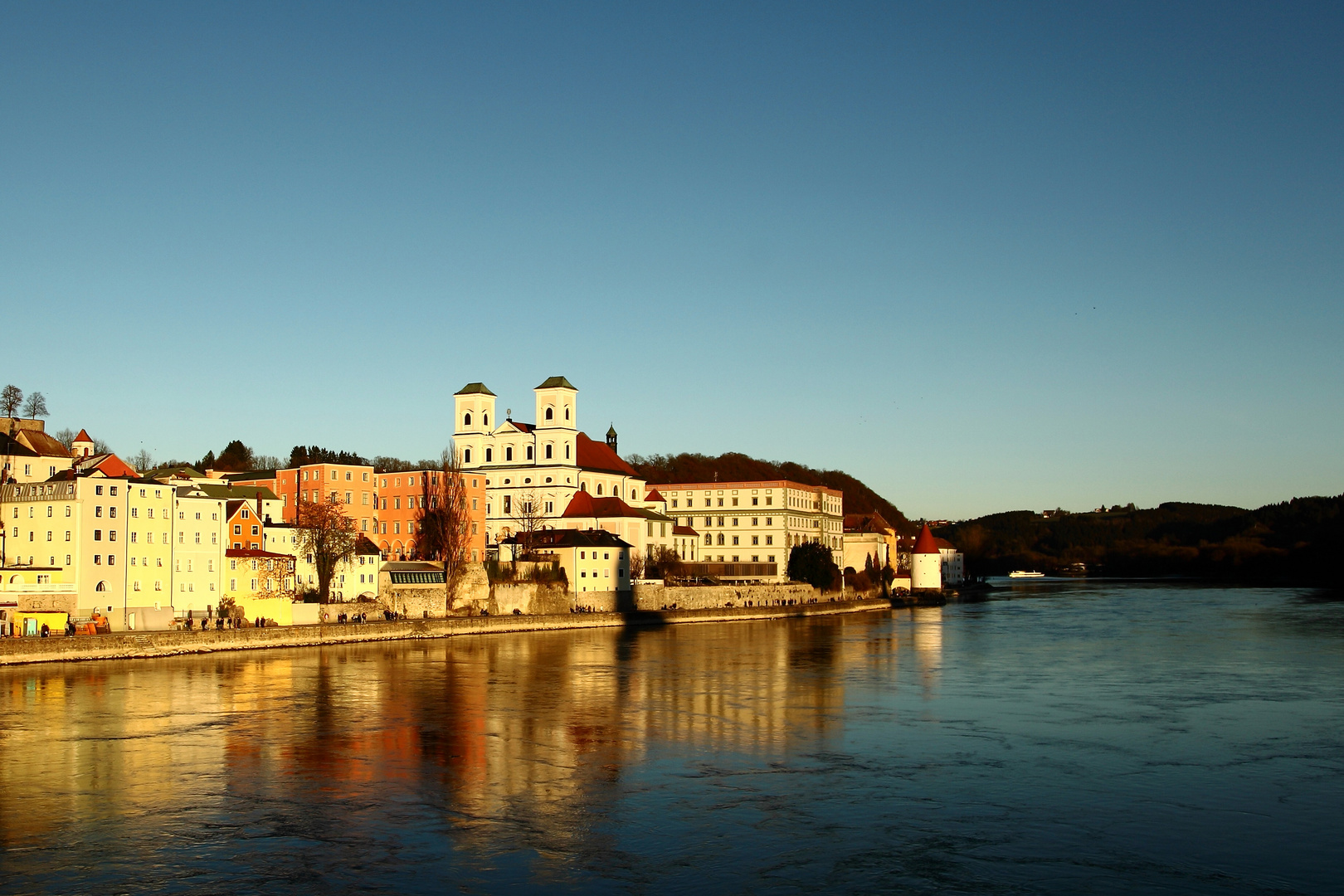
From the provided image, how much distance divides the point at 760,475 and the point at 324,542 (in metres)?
105

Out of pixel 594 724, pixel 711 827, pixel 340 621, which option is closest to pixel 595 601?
pixel 340 621

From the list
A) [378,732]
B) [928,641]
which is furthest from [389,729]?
[928,641]

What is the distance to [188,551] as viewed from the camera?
50.5 m

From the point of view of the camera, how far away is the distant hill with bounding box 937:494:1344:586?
130875 millimetres

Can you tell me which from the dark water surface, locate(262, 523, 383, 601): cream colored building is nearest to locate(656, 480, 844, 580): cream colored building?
locate(262, 523, 383, 601): cream colored building

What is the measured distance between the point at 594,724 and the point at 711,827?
10.6 m

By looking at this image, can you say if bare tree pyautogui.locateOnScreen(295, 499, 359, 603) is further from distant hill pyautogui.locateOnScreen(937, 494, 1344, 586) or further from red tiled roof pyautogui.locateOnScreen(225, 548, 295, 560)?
distant hill pyautogui.locateOnScreen(937, 494, 1344, 586)

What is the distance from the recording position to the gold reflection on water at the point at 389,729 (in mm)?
20453

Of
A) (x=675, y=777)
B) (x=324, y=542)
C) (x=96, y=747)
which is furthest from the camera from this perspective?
(x=324, y=542)

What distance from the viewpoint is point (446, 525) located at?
222 ft

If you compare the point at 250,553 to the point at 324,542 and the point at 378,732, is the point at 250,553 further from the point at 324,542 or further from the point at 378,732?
the point at 378,732

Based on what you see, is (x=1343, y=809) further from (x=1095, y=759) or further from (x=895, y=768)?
(x=895, y=768)

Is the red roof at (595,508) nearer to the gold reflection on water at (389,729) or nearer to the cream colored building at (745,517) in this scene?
the cream colored building at (745,517)

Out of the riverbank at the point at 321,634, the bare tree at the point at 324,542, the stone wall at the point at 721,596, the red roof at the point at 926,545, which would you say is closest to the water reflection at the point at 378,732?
the riverbank at the point at 321,634
